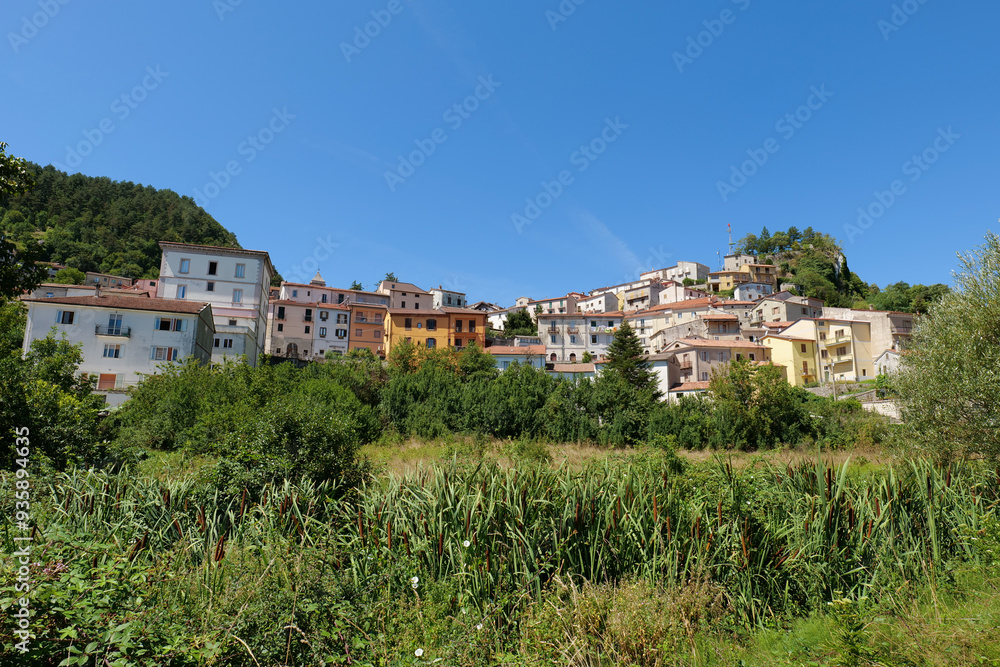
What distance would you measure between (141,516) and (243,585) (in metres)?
3.61

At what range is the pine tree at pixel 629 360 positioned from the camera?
4378 centimetres

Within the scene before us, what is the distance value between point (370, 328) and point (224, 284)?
Answer: 1795 centimetres

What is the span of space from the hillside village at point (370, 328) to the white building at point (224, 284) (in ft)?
0.30

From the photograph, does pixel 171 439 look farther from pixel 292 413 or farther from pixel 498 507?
pixel 498 507

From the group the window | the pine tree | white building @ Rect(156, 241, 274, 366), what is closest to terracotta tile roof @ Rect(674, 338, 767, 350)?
the pine tree

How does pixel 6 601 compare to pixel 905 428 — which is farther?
pixel 905 428

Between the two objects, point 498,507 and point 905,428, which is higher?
point 905,428

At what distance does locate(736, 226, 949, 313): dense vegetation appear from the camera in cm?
7450

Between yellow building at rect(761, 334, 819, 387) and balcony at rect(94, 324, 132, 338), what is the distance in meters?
54.9

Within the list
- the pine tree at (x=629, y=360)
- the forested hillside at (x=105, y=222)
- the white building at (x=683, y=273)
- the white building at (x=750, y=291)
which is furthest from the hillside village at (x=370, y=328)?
the white building at (x=683, y=273)

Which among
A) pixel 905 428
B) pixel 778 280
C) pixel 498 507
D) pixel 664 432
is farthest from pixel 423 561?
pixel 778 280

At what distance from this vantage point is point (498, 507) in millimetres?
6637

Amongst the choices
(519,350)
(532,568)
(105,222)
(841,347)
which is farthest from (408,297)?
(532,568)

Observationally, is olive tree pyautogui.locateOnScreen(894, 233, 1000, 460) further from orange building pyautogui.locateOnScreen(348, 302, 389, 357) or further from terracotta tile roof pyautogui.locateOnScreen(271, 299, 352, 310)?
terracotta tile roof pyautogui.locateOnScreen(271, 299, 352, 310)
